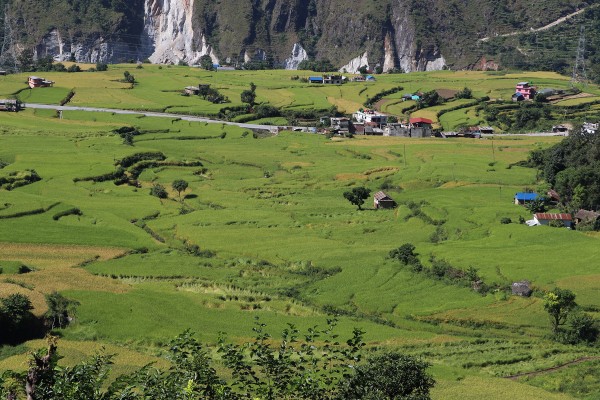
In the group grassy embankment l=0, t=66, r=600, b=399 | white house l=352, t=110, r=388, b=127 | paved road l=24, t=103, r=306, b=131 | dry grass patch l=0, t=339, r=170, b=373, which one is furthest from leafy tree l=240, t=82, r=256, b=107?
dry grass patch l=0, t=339, r=170, b=373

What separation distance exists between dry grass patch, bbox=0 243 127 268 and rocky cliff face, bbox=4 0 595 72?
9694cm

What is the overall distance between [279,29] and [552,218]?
113 meters

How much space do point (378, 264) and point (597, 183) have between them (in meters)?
15.9

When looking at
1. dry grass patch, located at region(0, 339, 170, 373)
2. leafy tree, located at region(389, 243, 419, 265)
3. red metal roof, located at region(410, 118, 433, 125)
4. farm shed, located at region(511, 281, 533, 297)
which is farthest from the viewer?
red metal roof, located at region(410, 118, 433, 125)

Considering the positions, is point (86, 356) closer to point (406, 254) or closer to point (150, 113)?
point (406, 254)

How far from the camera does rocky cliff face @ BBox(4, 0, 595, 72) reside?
13300 centimetres

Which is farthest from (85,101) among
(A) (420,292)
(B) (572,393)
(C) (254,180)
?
(B) (572,393)

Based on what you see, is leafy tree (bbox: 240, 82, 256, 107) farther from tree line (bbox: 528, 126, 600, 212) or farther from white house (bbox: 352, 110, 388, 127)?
tree line (bbox: 528, 126, 600, 212)

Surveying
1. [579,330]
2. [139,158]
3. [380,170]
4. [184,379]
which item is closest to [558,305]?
[579,330]

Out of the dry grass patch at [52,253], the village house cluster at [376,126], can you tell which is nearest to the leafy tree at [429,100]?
the village house cluster at [376,126]

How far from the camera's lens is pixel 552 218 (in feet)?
136

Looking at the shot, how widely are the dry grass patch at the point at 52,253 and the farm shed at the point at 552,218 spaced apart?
19.3 meters

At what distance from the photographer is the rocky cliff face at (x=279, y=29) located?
436 ft

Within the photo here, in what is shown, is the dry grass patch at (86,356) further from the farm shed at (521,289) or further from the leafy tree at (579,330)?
the farm shed at (521,289)
